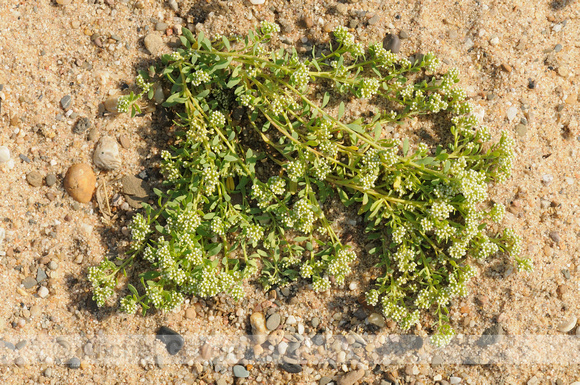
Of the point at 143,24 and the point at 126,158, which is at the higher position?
the point at 143,24

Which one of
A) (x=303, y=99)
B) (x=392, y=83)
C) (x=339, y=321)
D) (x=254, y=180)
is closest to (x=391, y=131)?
(x=392, y=83)

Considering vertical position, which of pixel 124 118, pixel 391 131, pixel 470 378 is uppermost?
pixel 391 131

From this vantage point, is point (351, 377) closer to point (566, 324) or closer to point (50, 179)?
point (566, 324)

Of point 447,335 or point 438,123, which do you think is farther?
point 438,123

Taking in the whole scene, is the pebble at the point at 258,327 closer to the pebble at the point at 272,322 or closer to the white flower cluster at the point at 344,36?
the pebble at the point at 272,322

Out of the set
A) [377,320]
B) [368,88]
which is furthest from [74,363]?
[368,88]

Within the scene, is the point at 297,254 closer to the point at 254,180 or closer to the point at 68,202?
the point at 254,180
